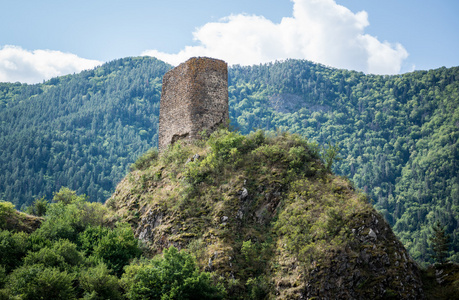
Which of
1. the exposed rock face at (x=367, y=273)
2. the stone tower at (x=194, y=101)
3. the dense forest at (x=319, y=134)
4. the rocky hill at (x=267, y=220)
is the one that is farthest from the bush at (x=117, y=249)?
the dense forest at (x=319, y=134)

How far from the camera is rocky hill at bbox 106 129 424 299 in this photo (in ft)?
63.9

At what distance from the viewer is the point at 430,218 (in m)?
114

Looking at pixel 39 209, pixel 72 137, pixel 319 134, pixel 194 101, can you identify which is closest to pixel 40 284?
pixel 39 209

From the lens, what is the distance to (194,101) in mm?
Answer: 28812

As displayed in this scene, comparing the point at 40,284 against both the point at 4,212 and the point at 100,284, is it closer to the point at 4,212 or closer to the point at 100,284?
the point at 100,284

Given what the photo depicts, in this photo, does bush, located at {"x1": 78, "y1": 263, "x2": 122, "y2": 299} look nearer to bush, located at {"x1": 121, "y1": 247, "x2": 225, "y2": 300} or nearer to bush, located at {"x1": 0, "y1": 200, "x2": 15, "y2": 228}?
bush, located at {"x1": 121, "y1": 247, "x2": 225, "y2": 300}

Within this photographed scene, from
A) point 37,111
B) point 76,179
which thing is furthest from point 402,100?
point 37,111

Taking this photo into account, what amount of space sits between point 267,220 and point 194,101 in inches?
385

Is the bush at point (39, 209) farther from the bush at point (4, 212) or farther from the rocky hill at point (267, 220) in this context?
the bush at point (4, 212)

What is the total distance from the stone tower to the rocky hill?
4.85 ft

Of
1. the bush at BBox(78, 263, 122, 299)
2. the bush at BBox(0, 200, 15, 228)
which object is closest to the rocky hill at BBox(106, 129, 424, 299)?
the bush at BBox(78, 263, 122, 299)

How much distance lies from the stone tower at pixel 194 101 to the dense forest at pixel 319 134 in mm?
77431

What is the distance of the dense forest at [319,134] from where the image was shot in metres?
124

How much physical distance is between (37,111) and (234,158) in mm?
163995
